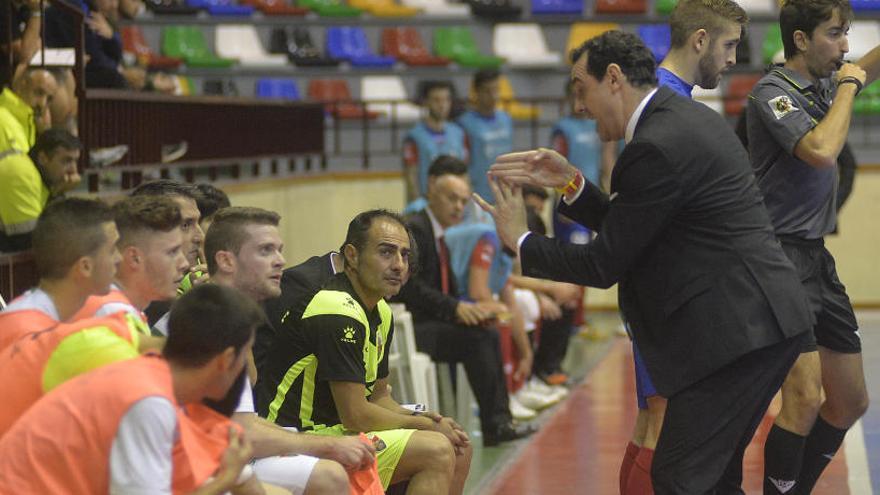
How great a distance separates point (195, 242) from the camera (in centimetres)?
466

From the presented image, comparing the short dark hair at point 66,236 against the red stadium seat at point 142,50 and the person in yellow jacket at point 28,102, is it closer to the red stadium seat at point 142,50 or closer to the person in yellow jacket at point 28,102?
the person in yellow jacket at point 28,102

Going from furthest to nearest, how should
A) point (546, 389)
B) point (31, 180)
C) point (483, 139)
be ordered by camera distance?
point (483, 139) < point (546, 389) < point (31, 180)

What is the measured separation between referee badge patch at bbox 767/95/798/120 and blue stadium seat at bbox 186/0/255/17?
43.1 ft

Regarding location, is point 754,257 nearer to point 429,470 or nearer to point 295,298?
point 429,470

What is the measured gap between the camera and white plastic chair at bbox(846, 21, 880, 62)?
16438mm

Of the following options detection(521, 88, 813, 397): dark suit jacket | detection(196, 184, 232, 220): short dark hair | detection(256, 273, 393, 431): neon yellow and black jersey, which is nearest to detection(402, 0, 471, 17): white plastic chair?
detection(196, 184, 232, 220): short dark hair

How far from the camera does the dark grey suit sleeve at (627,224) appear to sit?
12.4 ft

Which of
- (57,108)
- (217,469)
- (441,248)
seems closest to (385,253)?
(217,469)

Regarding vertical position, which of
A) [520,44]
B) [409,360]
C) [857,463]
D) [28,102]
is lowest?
[857,463]

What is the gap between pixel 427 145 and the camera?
1167 cm

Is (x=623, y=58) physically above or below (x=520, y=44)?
above

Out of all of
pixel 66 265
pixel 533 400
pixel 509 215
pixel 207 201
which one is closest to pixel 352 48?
pixel 533 400

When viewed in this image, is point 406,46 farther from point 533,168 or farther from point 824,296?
point 533,168

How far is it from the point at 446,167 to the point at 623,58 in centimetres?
417
